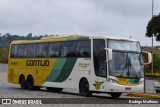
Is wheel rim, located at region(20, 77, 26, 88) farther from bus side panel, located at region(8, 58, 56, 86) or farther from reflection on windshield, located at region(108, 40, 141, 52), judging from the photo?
reflection on windshield, located at region(108, 40, 141, 52)

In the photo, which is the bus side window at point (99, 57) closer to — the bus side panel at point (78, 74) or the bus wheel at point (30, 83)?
the bus side panel at point (78, 74)

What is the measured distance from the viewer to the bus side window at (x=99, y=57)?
25094mm

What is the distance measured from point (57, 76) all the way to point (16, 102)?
9.16 metres

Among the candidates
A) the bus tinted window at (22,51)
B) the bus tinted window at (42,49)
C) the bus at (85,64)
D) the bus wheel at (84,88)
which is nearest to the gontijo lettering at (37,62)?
the bus at (85,64)

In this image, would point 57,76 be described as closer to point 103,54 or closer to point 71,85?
point 71,85

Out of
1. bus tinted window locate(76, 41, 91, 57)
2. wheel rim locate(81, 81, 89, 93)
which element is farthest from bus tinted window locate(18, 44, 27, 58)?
wheel rim locate(81, 81, 89, 93)

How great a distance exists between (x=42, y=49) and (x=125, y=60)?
7.33m

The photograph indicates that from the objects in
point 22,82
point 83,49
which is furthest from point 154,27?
point 83,49

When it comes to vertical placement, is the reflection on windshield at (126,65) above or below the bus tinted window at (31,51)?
below

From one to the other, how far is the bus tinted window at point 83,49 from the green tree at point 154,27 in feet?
135

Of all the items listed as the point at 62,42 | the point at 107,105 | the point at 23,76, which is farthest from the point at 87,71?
the point at 23,76

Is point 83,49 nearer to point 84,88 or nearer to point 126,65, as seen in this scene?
point 84,88

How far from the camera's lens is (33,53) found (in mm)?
31750

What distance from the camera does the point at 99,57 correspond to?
2544cm
